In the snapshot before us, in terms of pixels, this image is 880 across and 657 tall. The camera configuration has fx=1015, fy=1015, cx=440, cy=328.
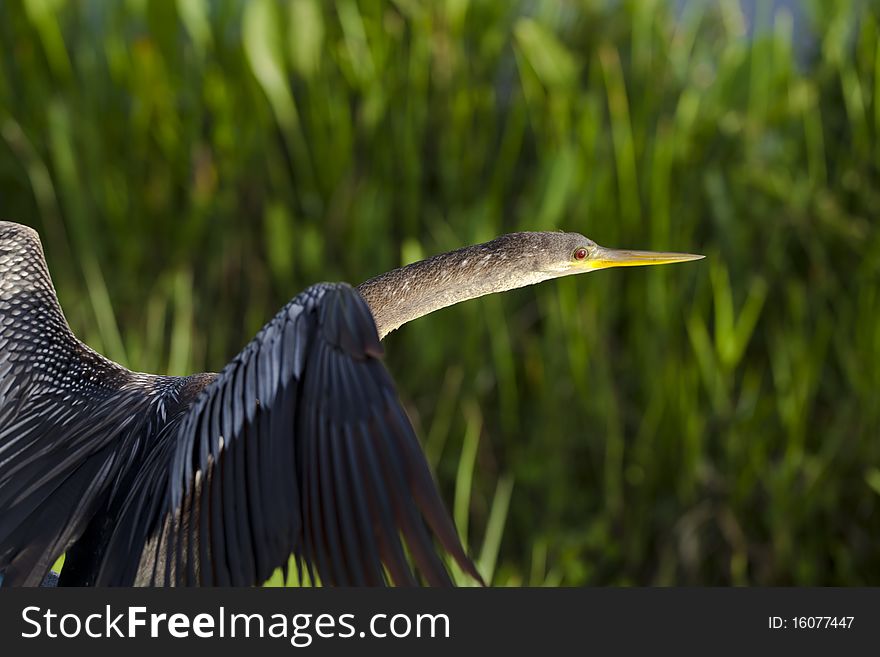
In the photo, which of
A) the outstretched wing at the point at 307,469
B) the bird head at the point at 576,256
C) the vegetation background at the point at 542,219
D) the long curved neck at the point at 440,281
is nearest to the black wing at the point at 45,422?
the outstretched wing at the point at 307,469

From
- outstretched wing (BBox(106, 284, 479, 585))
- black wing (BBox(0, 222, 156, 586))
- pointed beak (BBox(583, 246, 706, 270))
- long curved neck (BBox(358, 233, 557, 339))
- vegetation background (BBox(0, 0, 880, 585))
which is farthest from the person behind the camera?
vegetation background (BBox(0, 0, 880, 585))

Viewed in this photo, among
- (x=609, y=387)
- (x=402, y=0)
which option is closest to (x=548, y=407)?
(x=609, y=387)

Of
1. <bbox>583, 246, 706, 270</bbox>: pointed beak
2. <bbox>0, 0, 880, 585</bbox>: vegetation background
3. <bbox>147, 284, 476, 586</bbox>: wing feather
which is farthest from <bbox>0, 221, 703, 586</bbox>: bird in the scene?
<bbox>0, 0, 880, 585</bbox>: vegetation background

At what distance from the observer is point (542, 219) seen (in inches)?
103

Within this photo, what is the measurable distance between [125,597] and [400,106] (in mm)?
1889

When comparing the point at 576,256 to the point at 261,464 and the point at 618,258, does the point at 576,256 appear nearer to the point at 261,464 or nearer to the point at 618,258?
the point at 618,258

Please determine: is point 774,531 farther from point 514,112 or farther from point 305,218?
point 305,218

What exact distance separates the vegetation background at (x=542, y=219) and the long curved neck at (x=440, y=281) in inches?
42.2

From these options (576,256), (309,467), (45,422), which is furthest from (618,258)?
(45,422)

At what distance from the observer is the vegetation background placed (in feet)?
8.56

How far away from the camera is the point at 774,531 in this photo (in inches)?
101

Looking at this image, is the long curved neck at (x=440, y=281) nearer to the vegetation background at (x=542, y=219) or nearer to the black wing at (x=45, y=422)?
the black wing at (x=45, y=422)

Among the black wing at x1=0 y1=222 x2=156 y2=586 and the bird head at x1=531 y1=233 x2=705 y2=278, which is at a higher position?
the bird head at x1=531 y1=233 x2=705 y2=278

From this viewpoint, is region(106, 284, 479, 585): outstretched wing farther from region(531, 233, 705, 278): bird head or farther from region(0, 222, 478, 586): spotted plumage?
region(531, 233, 705, 278): bird head
